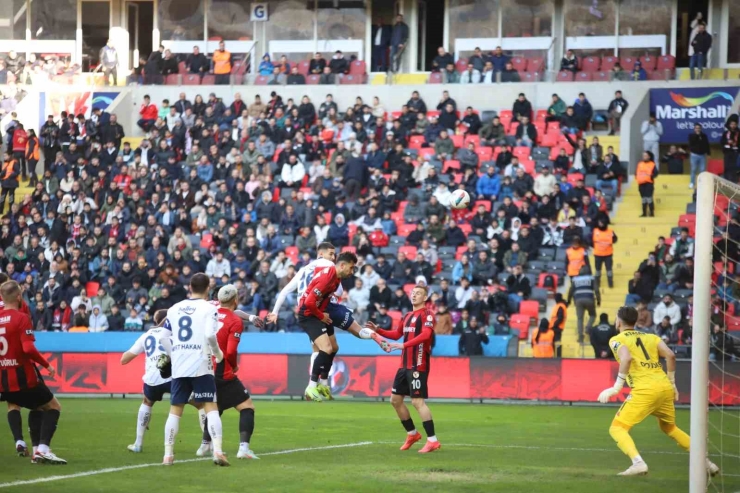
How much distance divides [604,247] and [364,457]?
15.9 m

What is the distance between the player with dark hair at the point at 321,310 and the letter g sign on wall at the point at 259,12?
95.7 ft

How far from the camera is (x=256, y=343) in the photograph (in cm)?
2675

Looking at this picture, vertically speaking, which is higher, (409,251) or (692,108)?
(692,108)

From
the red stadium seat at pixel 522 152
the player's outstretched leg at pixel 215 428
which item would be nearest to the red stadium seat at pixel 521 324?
the red stadium seat at pixel 522 152

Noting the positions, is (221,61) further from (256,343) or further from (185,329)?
(185,329)

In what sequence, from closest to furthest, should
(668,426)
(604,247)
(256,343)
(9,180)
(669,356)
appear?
(669,356), (668,426), (256,343), (604,247), (9,180)

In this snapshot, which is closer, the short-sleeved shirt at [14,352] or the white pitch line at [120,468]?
the white pitch line at [120,468]

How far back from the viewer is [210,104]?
36844 millimetres

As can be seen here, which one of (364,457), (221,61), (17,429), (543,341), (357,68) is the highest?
(221,61)

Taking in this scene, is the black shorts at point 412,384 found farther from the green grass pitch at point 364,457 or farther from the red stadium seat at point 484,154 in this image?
the red stadium seat at point 484,154

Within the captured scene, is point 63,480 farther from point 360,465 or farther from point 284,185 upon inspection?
point 284,185

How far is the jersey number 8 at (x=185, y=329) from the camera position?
12.1 meters

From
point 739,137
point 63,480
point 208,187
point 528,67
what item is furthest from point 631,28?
point 63,480

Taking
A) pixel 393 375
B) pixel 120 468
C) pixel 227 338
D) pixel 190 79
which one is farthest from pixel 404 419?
pixel 190 79
